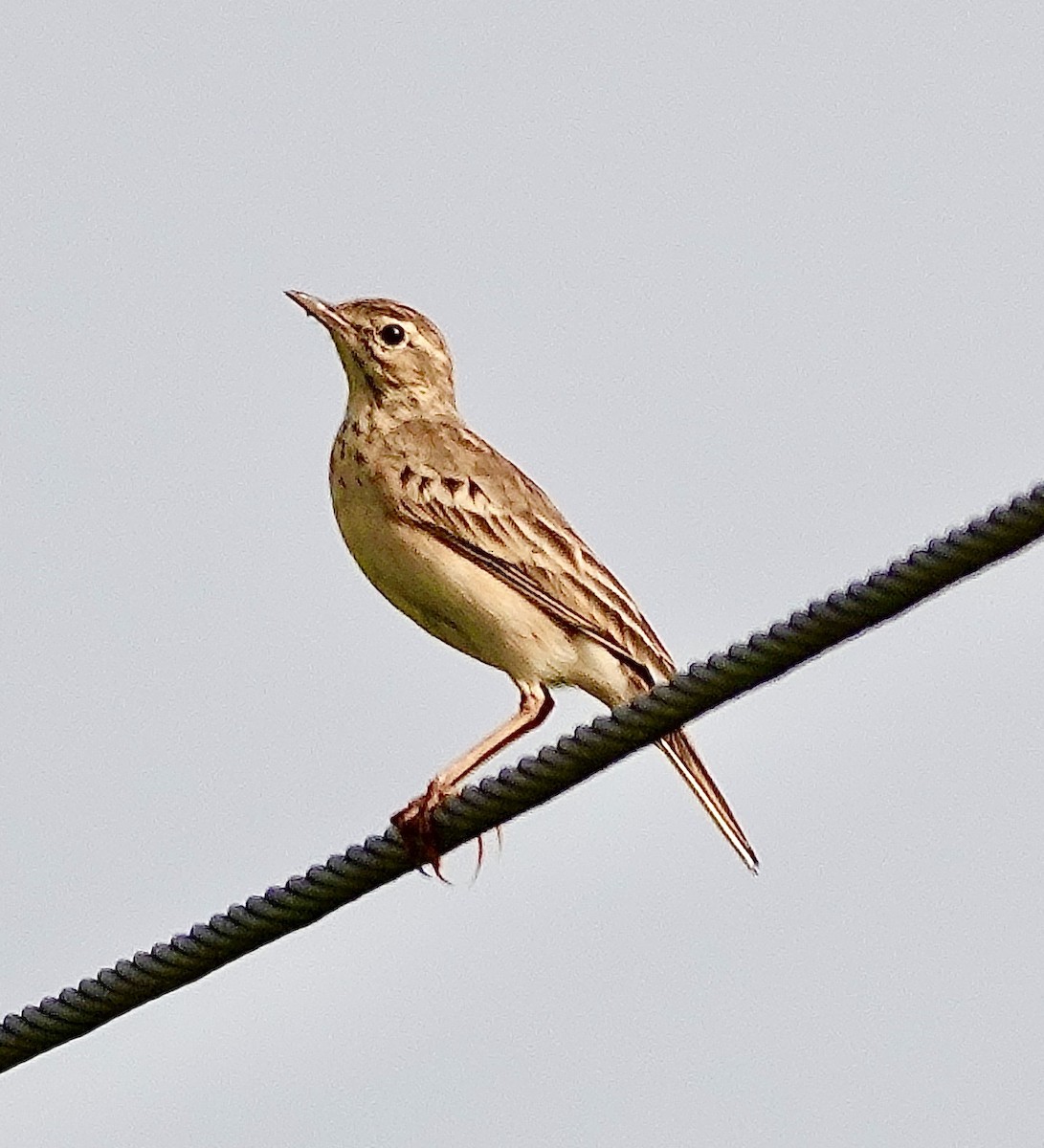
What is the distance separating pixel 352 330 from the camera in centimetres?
1540

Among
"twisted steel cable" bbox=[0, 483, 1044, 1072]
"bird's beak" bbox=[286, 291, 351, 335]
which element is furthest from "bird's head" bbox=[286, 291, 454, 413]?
"twisted steel cable" bbox=[0, 483, 1044, 1072]

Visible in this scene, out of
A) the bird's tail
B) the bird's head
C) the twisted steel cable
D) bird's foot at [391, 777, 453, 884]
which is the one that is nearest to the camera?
the twisted steel cable

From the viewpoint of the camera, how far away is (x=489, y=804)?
1030 centimetres

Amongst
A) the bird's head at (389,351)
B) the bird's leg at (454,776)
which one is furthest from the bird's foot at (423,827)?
the bird's head at (389,351)

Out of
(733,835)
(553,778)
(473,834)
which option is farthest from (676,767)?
(553,778)

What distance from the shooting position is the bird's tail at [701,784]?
44.2 ft

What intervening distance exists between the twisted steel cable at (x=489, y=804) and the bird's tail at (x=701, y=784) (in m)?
2.78

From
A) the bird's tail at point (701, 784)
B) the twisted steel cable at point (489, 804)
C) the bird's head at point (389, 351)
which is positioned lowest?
the twisted steel cable at point (489, 804)

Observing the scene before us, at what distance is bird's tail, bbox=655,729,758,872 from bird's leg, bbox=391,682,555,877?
2.05 ft

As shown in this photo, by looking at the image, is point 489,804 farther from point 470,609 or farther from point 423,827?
point 470,609

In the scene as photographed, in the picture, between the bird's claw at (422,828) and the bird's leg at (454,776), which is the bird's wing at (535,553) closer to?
the bird's leg at (454,776)

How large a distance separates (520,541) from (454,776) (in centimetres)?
185

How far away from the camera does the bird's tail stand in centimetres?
1346

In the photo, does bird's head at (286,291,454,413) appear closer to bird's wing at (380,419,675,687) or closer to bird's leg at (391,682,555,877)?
bird's wing at (380,419,675,687)
